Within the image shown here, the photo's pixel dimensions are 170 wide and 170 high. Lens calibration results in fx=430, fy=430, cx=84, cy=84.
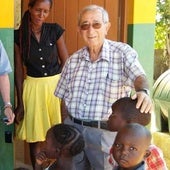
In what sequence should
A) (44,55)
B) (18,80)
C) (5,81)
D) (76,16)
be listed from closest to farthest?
(5,81) → (44,55) → (18,80) → (76,16)

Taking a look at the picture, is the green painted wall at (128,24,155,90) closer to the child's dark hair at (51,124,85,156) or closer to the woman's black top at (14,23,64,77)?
the woman's black top at (14,23,64,77)

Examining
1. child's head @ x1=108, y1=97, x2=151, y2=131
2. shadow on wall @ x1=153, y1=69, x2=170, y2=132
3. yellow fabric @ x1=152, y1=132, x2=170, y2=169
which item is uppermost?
child's head @ x1=108, y1=97, x2=151, y2=131

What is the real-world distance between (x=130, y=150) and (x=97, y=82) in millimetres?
830

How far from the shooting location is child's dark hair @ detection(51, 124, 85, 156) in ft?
7.49

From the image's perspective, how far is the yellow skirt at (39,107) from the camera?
3.76m

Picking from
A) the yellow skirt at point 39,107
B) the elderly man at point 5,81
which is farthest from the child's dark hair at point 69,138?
the yellow skirt at point 39,107

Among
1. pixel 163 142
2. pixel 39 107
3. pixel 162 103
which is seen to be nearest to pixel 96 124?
pixel 39 107

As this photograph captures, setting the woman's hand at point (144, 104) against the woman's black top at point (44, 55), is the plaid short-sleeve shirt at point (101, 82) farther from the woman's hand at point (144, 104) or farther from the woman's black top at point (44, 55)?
the woman's black top at point (44, 55)

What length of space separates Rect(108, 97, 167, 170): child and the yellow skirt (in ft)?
4.67

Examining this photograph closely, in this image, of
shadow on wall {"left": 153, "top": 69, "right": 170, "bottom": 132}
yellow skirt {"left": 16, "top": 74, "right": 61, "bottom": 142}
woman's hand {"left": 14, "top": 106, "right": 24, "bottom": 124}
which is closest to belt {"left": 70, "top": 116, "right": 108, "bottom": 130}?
yellow skirt {"left": 16, "top": 74, "right": 61, "bottom": 142}

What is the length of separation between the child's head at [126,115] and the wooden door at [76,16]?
235 cm

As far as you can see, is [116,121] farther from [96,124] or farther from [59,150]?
[96,124]

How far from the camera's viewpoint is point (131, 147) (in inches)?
82.4

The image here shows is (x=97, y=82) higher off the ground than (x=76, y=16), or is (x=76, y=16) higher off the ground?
(x=76, y=16)
